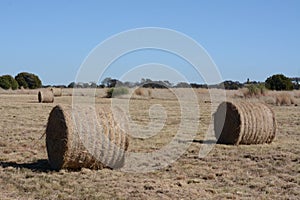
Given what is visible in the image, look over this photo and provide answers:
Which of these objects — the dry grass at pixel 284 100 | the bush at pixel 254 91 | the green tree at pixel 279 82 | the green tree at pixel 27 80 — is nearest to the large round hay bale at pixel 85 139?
the dry grass at pixel 284 100

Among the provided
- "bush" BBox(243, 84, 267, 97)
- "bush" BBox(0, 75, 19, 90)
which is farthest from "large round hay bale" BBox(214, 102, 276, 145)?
"bush" BBox(0, 75, 19, 90)

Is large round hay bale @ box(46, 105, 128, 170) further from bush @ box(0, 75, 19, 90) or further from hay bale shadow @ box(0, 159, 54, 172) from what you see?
bush @ box(0, 75, 19, 90)

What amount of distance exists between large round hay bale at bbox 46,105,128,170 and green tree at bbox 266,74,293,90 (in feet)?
148

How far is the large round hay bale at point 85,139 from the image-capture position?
29.3 ft

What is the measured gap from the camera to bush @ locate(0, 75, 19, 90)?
232 feet

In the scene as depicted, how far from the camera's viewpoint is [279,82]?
52.9 metres

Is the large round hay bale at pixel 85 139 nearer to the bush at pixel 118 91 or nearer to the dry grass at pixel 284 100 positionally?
the dry grass at pixel 284 100

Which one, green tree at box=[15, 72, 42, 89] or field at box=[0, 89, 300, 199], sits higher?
green tree at box=[15, 72, 42, 89]

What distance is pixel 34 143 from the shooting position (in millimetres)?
12742

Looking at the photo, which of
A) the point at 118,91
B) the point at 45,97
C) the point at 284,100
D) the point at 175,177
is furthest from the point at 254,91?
the point at 175,177

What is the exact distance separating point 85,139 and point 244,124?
5391 millimetres

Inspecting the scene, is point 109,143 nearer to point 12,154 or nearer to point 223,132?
point 12,154

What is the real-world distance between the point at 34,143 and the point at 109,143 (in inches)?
165

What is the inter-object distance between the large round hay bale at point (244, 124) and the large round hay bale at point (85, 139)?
4.24 meters
